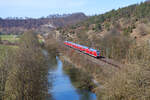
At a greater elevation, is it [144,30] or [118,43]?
[144,30]

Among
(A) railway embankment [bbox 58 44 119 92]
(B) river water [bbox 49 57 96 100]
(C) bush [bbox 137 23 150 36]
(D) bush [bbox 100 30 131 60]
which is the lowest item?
(B) river water [bbox 49 57 96 100]

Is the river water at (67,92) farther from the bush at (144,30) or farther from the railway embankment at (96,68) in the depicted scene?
the bush at (144,30)

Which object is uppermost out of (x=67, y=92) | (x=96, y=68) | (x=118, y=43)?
(x=118, y=43)

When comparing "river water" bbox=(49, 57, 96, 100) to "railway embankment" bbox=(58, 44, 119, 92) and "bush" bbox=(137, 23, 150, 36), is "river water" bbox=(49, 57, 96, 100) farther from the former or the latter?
"bush" bbox=(137, 23, 150, 36)

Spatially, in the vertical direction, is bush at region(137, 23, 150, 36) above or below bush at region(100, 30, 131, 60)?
above

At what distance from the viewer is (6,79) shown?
1252cm

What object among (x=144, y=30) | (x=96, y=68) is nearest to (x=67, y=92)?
(x=96, y=68)

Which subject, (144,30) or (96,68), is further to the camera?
(144,30)

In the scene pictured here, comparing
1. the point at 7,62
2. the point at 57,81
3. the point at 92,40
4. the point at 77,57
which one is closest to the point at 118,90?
the point at 7,62

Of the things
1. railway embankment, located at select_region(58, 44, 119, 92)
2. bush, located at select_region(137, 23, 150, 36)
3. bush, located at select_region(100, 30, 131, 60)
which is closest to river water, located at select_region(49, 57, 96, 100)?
railway embankment, located at select_region(58, 44, 119, 92)

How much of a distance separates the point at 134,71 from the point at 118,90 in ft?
5.81

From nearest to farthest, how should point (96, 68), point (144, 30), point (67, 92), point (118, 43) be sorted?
point (67, 92)
point (96, 68)
point (118, 43)
point (144, 30)

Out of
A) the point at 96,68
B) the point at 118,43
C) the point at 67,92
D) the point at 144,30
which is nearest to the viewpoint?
the point at 67,92

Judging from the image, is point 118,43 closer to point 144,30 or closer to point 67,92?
point 67,92
